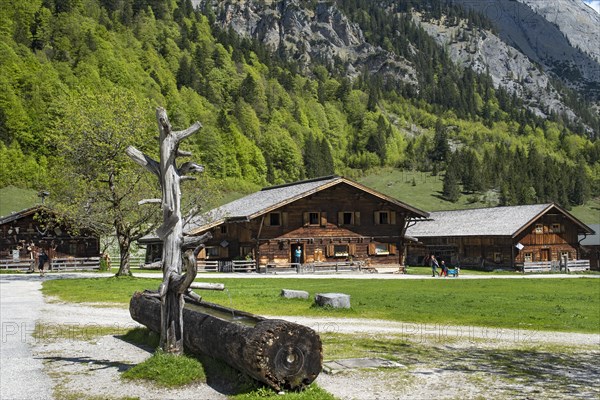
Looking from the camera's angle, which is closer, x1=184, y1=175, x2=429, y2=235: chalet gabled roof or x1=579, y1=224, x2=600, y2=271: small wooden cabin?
x1=184, y1=175, x2=429, y2=235: chalet gabled roof

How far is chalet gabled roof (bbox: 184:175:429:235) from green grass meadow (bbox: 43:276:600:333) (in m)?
16.0

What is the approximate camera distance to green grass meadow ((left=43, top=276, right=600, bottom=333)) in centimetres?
1998

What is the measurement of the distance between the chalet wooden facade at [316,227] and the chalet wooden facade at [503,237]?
7.01 meters

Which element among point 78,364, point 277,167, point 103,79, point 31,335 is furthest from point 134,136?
point 277,167

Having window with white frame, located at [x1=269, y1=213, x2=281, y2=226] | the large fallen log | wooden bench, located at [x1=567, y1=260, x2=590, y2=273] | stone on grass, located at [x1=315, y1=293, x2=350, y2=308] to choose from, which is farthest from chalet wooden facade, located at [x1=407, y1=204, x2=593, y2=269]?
the large fallen log

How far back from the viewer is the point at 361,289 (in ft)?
104

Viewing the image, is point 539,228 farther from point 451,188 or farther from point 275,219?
point 451,188

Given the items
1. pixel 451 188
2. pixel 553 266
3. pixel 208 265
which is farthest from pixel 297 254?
pixel 451 188

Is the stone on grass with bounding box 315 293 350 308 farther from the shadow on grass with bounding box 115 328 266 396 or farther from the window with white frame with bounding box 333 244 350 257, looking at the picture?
the window with white frame with bounding box 333 244 350 257

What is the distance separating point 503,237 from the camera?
195 feet

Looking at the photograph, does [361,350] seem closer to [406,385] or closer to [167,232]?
[406,385]

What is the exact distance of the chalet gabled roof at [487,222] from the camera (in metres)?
60.5

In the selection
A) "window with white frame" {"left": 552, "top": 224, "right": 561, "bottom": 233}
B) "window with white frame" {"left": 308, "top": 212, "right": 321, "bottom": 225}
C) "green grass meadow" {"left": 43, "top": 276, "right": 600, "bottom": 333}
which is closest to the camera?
"green grass meadow" {"left": 43, "top": 276, "right": 600, "bottom": 333}

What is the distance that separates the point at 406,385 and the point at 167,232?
5.35 m
